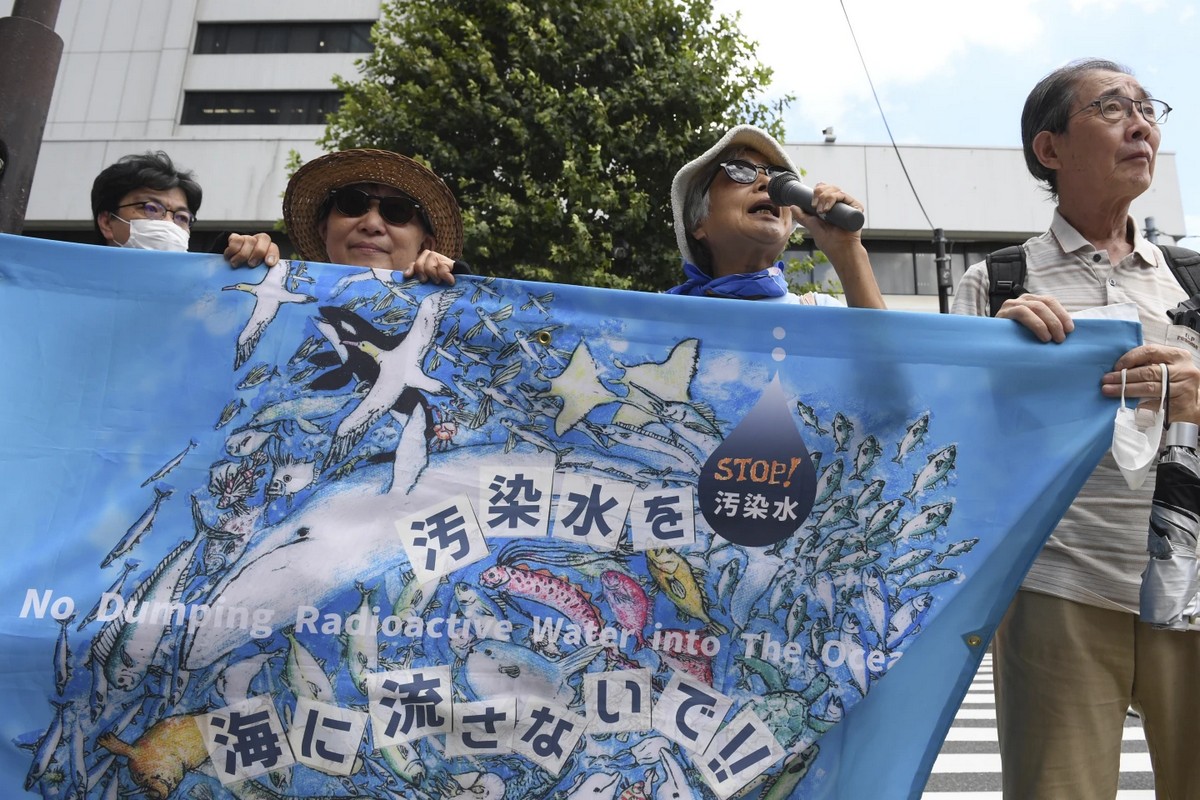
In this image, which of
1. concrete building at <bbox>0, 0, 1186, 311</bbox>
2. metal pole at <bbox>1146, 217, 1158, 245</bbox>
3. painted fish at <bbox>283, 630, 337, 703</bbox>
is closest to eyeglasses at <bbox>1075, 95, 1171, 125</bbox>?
painted fish at <bbox>283, 630, 337, 703</bbox>

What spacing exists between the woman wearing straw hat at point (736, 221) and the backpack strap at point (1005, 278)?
29 centimetres

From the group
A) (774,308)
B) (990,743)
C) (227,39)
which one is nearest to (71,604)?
(774,308)

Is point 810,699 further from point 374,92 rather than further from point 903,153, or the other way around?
point 903,153

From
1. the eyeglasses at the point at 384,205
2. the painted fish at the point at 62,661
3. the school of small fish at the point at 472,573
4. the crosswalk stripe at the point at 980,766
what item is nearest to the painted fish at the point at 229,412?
the school of small fish at the point at 472,573

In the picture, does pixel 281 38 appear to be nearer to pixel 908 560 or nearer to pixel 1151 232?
pixel 1151 232

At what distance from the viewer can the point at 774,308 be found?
81.9 inches

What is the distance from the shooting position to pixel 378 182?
273 cm

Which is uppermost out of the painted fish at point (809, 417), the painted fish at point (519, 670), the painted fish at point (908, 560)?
the painted fish at point (809, 417)

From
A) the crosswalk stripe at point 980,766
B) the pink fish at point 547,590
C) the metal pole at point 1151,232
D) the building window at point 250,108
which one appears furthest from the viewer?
the building window at point 250,108

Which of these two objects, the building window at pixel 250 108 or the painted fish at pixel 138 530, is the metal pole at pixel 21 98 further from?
the building window at pixel 250 108

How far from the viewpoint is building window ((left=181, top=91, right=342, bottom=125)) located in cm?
2392

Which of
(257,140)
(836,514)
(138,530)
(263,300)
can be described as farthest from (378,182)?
(257,140)

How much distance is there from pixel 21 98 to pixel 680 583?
128 inches

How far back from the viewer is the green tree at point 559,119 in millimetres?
8680
